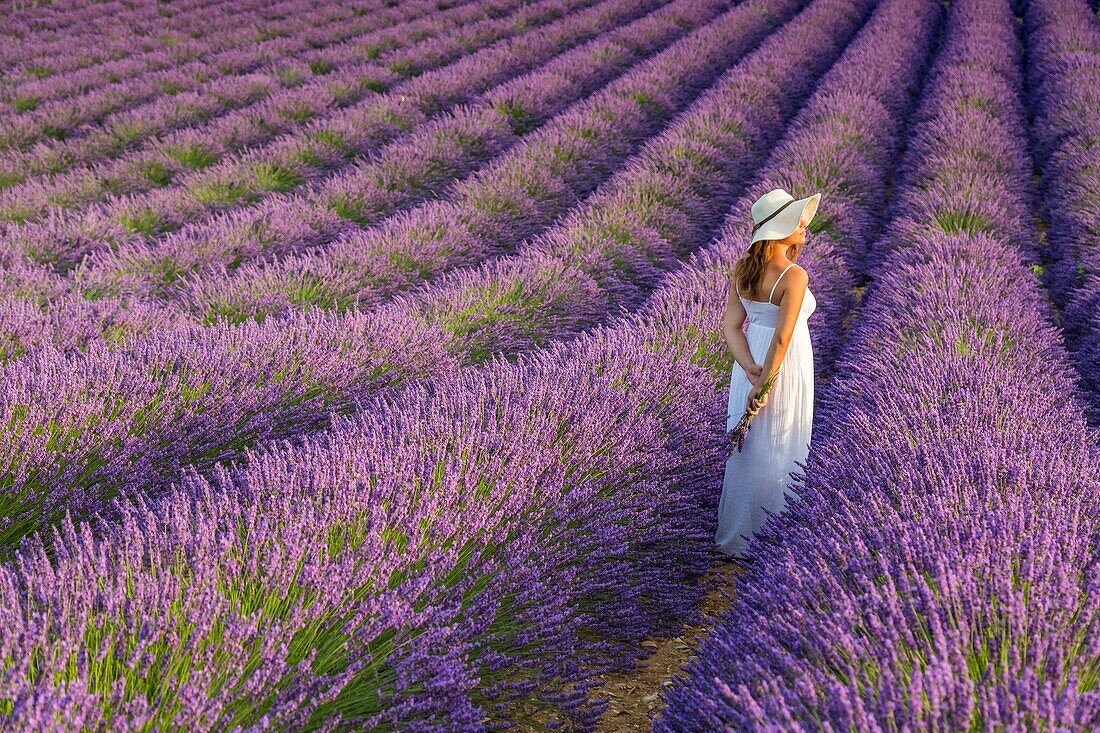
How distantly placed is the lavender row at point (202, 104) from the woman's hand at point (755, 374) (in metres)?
5.02

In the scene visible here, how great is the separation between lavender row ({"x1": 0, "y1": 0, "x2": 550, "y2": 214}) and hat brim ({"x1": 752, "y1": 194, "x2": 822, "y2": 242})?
15.1ft

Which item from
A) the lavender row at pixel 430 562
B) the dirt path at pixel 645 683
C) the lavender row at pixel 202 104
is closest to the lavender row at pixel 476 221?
the lavender row at pixel 430 562

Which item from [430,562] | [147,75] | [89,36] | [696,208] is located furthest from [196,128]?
[430,562]

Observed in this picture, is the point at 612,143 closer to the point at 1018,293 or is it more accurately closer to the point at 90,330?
the point at 1018,293

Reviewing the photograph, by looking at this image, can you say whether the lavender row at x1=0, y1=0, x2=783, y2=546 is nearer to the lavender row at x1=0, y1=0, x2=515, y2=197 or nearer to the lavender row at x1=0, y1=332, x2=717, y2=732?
the lavender row at x1=0, y1=332, x2=717, y2=732

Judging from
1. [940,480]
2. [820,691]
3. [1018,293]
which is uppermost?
[820,691]

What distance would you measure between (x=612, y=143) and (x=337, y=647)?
257 inches

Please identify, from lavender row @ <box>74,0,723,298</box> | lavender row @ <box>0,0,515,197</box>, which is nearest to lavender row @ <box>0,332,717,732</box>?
lavender row @ <box>74,0,723,298</box>

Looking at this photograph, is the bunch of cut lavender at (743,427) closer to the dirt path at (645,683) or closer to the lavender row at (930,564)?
the lavender row at (930,564)

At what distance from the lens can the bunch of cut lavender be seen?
2725 millimetres

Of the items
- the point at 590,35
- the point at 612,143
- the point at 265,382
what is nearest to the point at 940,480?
the point at 265,382

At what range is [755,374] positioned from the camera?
2.80m

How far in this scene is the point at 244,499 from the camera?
2.00 meters

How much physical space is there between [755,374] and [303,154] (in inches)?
214
